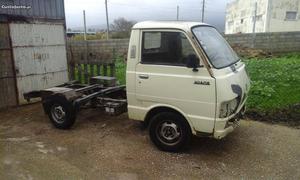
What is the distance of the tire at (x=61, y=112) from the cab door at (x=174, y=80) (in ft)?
5.76

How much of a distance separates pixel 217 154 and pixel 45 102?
3883mm

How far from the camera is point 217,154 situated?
5.13m

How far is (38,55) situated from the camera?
27.8ft

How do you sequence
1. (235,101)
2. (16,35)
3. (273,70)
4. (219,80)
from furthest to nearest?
1. (273,70)
2. (16,35)
3. (235,101)
4. (219,80)

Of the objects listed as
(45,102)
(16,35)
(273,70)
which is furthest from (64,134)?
(273,70)

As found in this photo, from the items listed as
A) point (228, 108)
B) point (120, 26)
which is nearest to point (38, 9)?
point (228, 108)

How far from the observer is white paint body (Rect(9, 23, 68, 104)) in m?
7.99

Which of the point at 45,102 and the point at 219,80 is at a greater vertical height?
the point at 219,80

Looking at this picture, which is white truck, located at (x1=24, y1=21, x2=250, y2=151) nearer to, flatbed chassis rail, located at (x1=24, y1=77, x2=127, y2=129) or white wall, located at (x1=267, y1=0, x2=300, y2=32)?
flatbed chassis rail, located at (x1=24, y1=77, x2=127, y2=129)

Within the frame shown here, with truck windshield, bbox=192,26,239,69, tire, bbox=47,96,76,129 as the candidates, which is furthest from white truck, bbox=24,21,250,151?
tire, bbox=47,96,76,129

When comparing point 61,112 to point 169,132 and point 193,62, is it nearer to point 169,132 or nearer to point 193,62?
point 169,132

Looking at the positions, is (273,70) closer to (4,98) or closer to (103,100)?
(103,100)

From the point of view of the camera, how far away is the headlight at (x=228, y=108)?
4496mm

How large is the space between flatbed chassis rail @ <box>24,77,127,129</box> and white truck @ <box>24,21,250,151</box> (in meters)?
0.72
